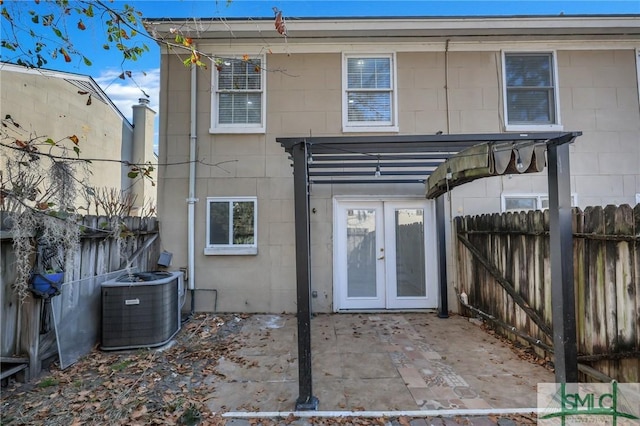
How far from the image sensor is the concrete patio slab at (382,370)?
9.98 feet

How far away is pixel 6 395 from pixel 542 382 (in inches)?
209

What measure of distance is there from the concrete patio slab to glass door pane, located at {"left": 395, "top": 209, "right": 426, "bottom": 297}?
91cm

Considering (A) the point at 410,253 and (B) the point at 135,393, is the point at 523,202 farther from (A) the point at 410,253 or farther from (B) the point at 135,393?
(B) the point at 135,393

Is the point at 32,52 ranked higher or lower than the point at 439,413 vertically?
higher

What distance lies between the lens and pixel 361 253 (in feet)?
20.5

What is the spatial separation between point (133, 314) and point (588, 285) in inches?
207

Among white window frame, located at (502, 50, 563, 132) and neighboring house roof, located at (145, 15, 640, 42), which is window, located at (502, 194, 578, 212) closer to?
white window frame, located at (502, 50, 563, 132)

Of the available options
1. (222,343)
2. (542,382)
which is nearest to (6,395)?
(222,343)

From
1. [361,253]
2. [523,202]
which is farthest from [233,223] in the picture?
[523,202]

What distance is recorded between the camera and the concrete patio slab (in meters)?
3.04

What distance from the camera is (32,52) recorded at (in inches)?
108

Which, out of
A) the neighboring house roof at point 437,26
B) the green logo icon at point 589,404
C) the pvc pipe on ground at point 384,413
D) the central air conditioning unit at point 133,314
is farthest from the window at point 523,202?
the central air conditioning unit at point 133,314

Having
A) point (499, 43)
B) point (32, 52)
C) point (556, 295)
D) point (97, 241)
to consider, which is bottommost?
point (556, 295)

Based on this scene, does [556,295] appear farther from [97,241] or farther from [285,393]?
[97,241]
